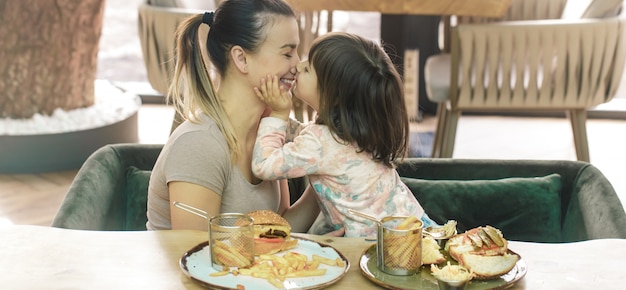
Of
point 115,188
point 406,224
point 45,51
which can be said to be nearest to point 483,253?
point 406,224

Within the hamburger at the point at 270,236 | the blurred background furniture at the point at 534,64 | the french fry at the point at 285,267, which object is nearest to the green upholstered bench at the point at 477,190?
the hamburger at the point at 270,236

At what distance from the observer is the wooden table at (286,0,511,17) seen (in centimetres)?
381

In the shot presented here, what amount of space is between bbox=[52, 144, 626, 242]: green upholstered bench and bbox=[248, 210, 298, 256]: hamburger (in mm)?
670

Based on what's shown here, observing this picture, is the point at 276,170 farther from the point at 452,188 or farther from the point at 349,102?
the point at 452,188

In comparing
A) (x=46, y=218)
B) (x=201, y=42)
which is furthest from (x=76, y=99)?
(x=201, y=42)

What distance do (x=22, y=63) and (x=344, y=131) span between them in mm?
2701

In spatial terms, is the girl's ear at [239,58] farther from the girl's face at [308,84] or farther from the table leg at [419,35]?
the table leg at [419,35]

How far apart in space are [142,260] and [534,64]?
2.62 m

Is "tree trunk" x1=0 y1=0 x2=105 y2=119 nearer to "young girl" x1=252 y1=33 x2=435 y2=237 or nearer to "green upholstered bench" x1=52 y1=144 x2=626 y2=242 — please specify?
"green upholstered bench" x1=52 y1=144 x2=626 y2=242

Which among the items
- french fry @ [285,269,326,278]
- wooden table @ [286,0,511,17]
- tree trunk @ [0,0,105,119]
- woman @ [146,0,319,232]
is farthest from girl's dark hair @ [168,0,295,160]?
tree trunk @ [0,0,105,119]

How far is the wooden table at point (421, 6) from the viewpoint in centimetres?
381

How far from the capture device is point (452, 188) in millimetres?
2523

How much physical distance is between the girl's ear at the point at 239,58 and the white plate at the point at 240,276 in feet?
1.68

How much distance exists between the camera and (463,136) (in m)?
5.15
